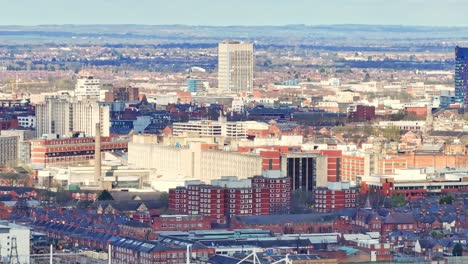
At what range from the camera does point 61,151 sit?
60594 millimetres

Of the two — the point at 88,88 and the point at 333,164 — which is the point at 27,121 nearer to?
the point at 88,88

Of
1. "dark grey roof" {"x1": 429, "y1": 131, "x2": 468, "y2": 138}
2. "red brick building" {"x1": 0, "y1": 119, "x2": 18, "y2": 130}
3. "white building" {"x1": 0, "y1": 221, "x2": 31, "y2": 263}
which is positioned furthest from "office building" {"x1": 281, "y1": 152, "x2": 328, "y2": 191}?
"red brick building" {"x1": 0, "y1": 119, "x2": 18, "y2": 130}

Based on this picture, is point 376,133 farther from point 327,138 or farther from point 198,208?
point 198,208

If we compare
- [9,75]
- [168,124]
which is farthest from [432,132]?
[9,75]

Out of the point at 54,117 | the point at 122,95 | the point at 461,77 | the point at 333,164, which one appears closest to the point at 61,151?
the point at 333,164

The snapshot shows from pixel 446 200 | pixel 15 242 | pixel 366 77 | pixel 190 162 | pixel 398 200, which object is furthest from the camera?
pixel 366 77

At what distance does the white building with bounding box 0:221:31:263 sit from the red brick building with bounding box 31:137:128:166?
2234 centimetres

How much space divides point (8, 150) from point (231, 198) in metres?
16.2

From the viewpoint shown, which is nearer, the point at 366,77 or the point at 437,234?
the point at 437,234

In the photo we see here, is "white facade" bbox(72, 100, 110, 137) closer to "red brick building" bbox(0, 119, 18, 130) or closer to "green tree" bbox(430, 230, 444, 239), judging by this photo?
"red brick building" bbox(0, 119, 18, 130)

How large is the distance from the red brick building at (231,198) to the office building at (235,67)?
2209 inches

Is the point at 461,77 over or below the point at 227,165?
over

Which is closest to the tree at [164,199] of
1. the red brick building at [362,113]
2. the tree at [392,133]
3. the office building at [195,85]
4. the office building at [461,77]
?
the tree at [392,133]

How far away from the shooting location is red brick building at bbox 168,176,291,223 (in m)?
46.3
